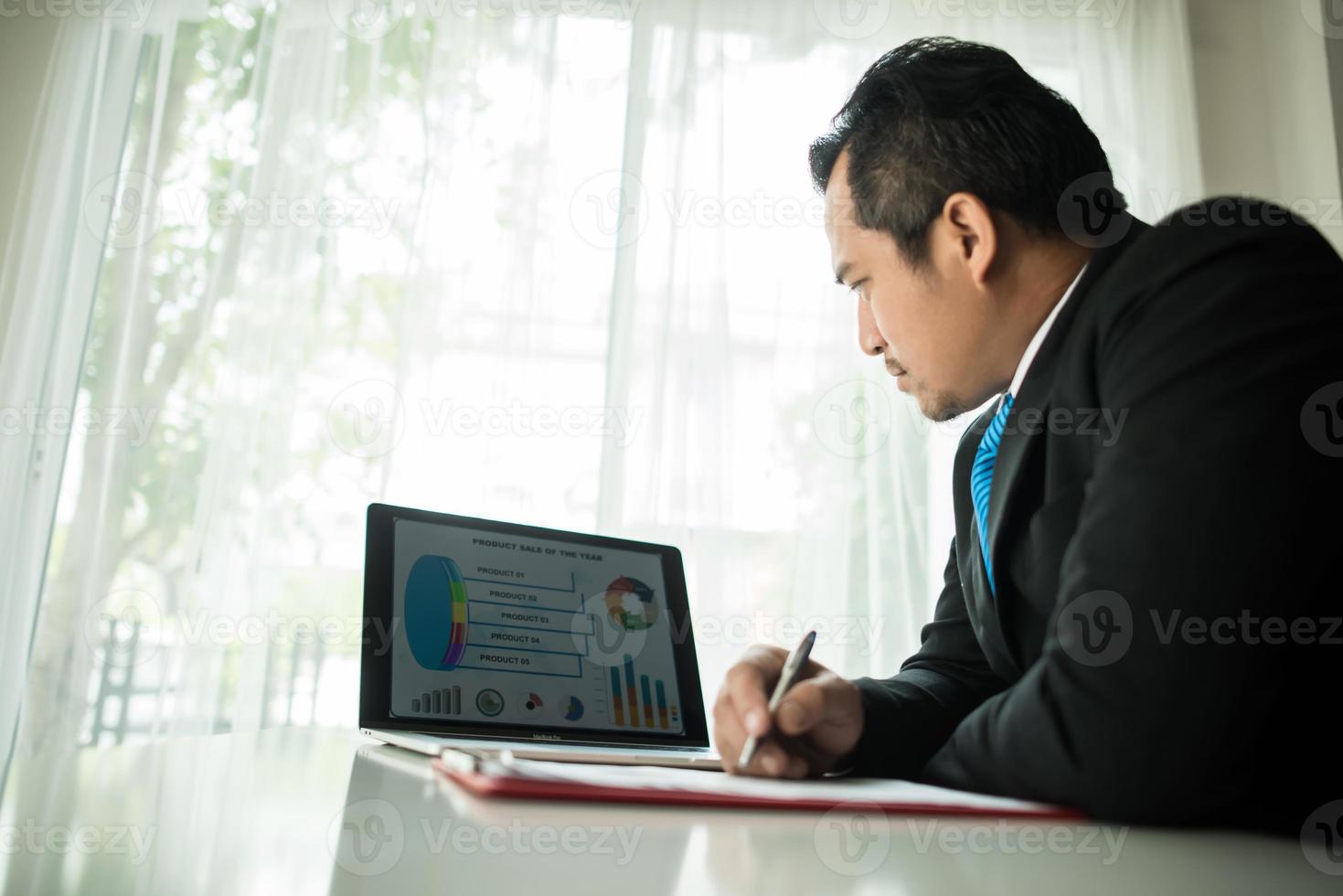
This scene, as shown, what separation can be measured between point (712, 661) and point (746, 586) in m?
0.20

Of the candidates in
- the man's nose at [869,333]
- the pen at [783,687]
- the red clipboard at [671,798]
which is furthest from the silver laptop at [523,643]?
the man's nose at [869,333]

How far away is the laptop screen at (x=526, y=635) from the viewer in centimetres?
88

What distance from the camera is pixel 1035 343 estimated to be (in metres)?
0.92

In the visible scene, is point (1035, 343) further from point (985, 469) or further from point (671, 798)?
point (671, 798)

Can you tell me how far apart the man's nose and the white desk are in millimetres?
707

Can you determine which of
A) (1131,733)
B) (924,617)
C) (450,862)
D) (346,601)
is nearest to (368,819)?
(450,862)

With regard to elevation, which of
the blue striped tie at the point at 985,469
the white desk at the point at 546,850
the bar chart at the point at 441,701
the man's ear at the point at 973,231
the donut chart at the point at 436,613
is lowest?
the white desk at the point at 546,850

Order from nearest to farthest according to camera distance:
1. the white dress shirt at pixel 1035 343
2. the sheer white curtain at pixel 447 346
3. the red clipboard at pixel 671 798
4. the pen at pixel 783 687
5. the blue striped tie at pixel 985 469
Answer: the red clipboard at pixel 671 798 → the pen at pixel 783 687 → the white dress shirt at pixel 1035 343 → the blue striped tie at pixel 985 469 → the sheer white curtain at pixel 447 346

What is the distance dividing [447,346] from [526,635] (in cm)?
146

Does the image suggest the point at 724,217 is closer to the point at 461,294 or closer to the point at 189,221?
the point at 461,294

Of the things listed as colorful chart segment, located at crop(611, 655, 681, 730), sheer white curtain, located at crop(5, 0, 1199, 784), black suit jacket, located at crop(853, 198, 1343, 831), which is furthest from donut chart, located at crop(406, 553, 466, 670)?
sheer white curtain, located at crop(5, 0, 1199, 784)

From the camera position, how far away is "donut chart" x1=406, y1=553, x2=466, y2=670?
0.89 meters

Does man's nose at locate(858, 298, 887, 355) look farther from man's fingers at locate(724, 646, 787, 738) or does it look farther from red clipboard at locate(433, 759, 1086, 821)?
red clipboard at locate(433, 759, 1086, 821)

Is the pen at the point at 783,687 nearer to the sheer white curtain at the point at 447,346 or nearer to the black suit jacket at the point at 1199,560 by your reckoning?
the black suit jacket at the point at 1199,560
